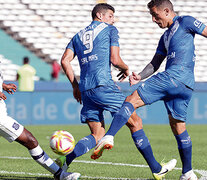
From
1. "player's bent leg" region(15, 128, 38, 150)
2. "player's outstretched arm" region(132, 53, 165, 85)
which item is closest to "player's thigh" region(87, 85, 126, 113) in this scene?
"player's outstretched arm" region(132, 53, 165, 85)

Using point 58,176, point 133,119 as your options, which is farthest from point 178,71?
point 58,176

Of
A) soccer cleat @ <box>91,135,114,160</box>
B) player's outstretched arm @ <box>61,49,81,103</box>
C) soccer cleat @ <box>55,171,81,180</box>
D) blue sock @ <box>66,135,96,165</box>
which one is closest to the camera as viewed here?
soccer cleat @ <box>91,135,114,160</box>

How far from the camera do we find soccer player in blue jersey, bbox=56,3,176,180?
5703mm

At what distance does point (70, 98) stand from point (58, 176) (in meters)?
10.9

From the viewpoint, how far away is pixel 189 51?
5582 millimetres

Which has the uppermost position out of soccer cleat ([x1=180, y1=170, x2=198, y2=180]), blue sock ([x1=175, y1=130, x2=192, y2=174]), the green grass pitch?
blue sock ([x1=175, y1=130, x2=192, y2=174])

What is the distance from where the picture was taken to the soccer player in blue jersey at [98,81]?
570 centimetres

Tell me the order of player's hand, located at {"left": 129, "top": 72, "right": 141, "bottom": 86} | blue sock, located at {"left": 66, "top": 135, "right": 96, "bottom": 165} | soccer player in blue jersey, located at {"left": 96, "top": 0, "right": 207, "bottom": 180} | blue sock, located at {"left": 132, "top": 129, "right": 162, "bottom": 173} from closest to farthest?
soccer player in blue jersey, located at {"left": 96, "top": 0, "right": 207, "bottom": 180} → player's hand, located at {"left": 129, "top": 72, "right": 141, "bottom": 86} → blue sock, located at {"left": 132, "top": 129, "right": 162, "bottom": 173} → blue sock, located at {"left": 66, "top": 135, "right": 96, "bottom": 165}

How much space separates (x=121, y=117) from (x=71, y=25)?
17502mm

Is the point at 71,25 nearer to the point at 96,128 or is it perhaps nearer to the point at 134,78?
the point at 96,128

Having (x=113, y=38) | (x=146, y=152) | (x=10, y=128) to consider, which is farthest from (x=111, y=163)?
(x=10, y=128)

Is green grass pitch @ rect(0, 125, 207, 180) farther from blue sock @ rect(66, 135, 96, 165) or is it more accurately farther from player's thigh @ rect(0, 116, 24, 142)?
player's thigh @ rect(0, 116, 24, 142)

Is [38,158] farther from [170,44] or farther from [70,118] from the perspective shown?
[70,118]

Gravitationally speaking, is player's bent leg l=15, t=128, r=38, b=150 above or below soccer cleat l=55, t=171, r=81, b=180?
above
